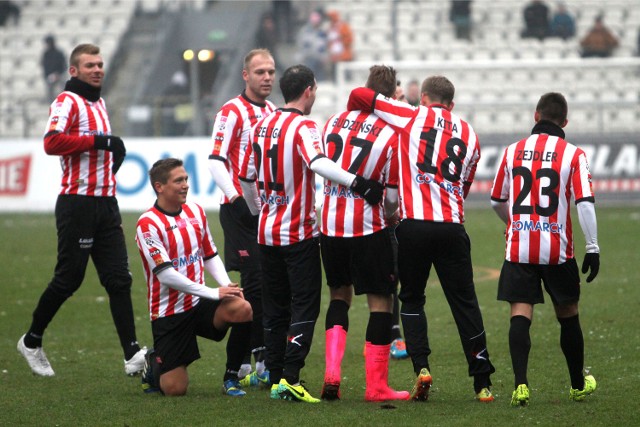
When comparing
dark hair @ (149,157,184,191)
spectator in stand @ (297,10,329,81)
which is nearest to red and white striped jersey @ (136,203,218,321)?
dark hair @ (149,157,184,191)

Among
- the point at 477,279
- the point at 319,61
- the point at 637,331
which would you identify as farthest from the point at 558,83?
the point at 637,331

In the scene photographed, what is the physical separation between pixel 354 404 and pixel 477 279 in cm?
650

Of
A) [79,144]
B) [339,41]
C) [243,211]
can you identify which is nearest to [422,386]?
[243,211]

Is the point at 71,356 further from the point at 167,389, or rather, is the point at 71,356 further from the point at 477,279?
the point at 477,279

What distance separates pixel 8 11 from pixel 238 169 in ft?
66.6

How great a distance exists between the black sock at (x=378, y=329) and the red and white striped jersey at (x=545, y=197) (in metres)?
0.91

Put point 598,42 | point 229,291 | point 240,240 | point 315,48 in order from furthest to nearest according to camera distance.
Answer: point 315,48
point 598,42
point 240,240
point 229,291

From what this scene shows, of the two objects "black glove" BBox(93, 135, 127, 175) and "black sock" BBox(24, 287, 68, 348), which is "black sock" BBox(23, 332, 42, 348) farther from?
"black glove" BBox(93, 135, 127, 175)

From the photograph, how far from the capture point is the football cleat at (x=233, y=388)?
731 cm

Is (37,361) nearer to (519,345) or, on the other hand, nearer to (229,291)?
(229,291)

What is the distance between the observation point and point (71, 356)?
904 cm

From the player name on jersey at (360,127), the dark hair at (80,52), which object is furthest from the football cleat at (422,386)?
the dark hair at (80,52)

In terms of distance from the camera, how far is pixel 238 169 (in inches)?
319

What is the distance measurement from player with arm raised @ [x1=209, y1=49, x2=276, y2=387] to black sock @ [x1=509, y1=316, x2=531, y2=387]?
1951 millimetres
